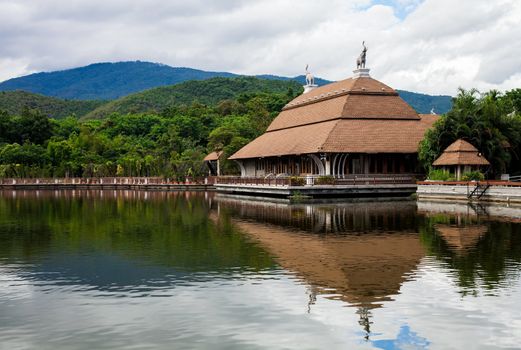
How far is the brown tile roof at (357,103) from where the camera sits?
4888 centimetres

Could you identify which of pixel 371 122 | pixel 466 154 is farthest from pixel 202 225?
pixel 371 122

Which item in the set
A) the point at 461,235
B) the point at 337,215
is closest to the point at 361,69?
the point at 337,215

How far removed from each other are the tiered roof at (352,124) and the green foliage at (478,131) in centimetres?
265

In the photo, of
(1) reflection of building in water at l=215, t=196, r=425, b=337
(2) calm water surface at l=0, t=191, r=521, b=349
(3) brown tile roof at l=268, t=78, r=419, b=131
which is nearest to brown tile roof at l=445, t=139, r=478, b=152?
(1) reflection of building in water at l=215, t=196, r=425, b=337

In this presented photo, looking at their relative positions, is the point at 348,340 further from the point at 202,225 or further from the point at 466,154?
the point at 466,154

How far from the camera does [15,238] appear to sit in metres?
22.2

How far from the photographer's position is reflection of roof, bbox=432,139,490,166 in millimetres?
39281

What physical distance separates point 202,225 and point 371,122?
25.0m

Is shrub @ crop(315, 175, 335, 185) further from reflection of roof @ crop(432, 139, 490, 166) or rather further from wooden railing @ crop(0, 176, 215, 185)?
wooden railing @ crop(0, 176, 215, 185)

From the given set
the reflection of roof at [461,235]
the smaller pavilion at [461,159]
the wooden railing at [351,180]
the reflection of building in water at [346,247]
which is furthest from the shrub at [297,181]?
the reflection of roof at [461,235]

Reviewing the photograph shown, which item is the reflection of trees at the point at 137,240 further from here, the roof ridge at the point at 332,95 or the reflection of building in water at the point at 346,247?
the roof ridge at the point at 332,95

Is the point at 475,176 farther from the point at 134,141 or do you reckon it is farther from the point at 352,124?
the point at 134,141

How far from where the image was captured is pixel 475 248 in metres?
17.8

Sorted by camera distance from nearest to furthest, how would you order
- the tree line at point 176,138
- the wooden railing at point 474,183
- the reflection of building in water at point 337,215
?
1. the reflection of building in water at point 337,215
2. the wooden railing at point 474,183
3. the tree line at point 176,138
